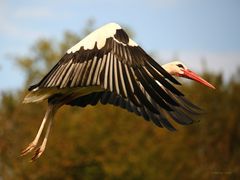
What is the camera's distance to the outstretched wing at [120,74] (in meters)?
9.43

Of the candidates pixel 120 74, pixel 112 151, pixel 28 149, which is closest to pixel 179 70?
pixel 28 149

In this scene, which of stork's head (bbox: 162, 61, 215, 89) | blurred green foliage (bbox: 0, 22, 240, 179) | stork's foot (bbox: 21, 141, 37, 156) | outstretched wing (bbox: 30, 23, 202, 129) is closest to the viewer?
outstretched wing (bbox: 30, 23, 202, 129)

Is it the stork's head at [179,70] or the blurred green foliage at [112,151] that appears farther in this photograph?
the blurred green foliage at [112,151]

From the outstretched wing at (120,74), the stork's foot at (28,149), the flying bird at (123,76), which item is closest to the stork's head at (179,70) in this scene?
the flying bird at (123,76)

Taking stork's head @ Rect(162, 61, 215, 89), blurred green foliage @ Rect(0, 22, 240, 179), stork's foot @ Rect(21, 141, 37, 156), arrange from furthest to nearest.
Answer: blurred green foliage @ Rect(0, 22, 240, 179) < stork's head @ Rect(162, 61, 215, 89) < stork's foot @ Rect(21, 141, 37, 156)

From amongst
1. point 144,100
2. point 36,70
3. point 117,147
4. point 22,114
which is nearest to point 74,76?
point 144,100

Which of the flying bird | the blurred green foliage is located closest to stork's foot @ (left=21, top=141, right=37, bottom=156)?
the flying bird

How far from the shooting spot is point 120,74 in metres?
9.58

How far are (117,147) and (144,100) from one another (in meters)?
26.7

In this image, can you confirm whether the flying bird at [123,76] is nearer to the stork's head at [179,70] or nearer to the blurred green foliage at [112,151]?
the stork's head at [179,70]

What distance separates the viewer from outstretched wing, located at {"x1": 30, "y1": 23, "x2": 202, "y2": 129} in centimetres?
943

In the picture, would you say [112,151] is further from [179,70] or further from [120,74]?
[120,74]

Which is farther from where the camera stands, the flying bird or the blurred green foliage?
the blurred green foliage

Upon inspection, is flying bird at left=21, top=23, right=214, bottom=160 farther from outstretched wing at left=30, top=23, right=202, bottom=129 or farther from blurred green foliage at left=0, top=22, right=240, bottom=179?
blurred green foliage at left=0, top=22, right=240, bottom=179
